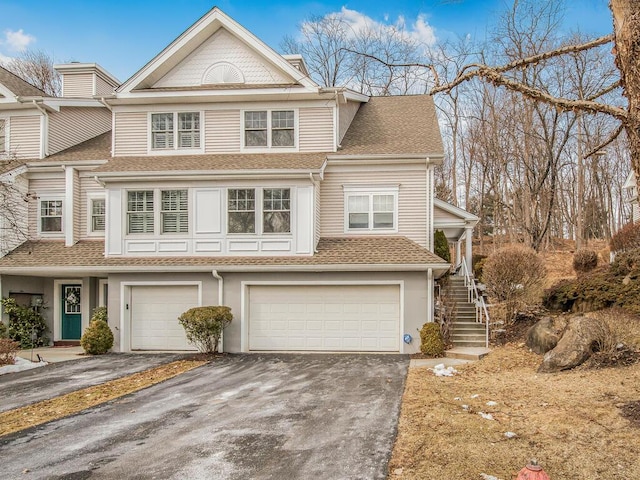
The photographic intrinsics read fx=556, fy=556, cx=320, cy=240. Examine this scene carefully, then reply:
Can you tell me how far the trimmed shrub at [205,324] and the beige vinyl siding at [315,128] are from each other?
18.0 ft

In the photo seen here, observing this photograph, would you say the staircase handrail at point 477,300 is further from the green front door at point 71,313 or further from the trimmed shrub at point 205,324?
the green front door at point 71,313

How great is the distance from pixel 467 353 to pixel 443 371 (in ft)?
7.50

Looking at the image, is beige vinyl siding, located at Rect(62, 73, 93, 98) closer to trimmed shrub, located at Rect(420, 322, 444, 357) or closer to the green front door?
the green front door

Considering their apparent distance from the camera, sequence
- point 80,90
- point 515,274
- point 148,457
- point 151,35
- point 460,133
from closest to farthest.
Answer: point 148,457, point 515,274, point 151,35, point 80,90, point 460,133

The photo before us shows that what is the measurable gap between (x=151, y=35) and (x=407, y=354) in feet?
43.0

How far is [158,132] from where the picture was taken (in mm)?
17062

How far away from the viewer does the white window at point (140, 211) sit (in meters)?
15.7

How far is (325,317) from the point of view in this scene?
50.0ft

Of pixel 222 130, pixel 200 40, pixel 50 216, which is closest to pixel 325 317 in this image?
pixel 222 130

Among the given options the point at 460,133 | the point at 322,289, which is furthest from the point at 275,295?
the point at 460,133

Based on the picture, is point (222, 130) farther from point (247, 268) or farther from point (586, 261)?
point (586, 261)

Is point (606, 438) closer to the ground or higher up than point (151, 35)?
closer to the ground

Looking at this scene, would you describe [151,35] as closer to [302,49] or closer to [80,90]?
[80,90]

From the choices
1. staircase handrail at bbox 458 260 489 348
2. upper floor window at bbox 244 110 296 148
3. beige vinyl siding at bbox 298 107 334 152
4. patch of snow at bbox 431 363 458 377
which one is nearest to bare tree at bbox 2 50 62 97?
upper floor window at bbox 244 110 296 148
